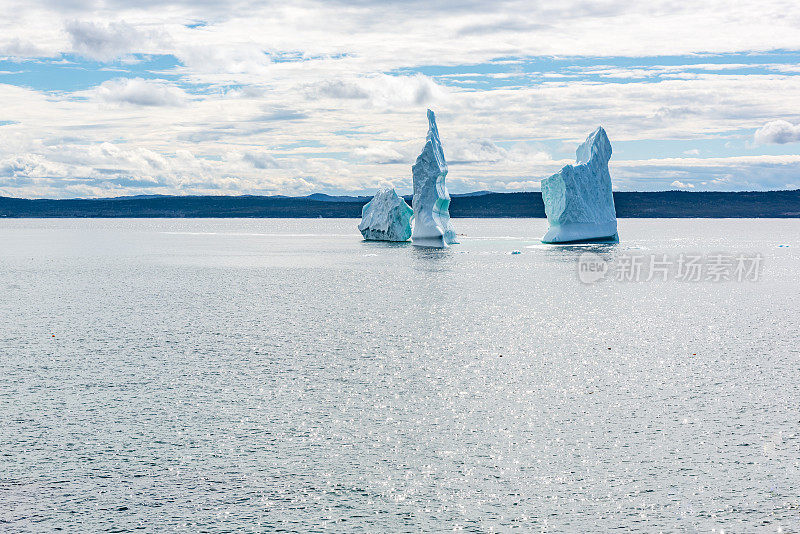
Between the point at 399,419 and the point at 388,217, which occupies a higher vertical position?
the point at 388,217

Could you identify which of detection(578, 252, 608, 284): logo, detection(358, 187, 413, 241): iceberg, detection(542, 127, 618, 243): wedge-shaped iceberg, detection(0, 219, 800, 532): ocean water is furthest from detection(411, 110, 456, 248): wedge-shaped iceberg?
detection(0, 219, 800, 532): ocean water

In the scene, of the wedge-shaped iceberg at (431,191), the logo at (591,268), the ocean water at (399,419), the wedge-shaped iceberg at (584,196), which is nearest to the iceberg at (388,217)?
the wedge-shaped iceberg at (431,191)

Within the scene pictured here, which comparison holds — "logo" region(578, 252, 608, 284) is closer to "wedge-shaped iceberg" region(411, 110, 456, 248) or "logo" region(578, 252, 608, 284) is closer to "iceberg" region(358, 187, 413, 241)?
"wedge-shaped iceberg" region(411, 110, 456, 248)

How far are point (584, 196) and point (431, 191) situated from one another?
32.2ft

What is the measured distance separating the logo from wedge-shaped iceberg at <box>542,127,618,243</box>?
3313 mm

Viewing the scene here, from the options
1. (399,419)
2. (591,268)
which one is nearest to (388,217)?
(591,268)

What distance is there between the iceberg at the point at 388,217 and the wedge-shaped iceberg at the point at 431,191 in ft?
15.1

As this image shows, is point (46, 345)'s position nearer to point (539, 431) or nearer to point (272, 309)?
point (272, 309)

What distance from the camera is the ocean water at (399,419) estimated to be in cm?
677

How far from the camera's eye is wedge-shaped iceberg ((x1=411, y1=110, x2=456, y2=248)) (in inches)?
1943

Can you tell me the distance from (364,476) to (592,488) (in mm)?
2078

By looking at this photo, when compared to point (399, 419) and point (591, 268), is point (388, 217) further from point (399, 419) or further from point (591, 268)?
point (399, 419)

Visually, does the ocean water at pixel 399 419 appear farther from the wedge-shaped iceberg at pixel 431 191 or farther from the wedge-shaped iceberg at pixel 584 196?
the wedge-shaped iceberg at pixel 584 196

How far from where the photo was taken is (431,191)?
50000 millimetres
